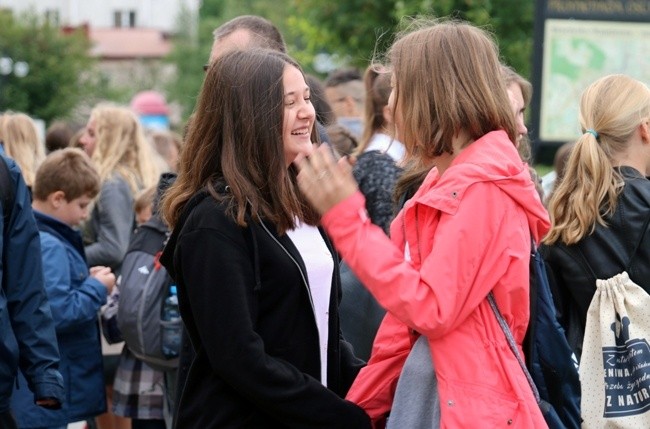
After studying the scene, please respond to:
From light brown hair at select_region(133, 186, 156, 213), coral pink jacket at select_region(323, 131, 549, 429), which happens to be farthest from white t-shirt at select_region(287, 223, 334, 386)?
light brown hair at select_region(133, 186, 156, 213)

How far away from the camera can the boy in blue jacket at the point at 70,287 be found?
5621mm

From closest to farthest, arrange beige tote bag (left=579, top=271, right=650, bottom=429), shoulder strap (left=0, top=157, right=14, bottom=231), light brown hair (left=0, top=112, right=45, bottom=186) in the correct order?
beige tote bag (left=579, top=271, right=650, bottom=429) → shoulder strap (left=0, top=157, right=14, bottom=231) → light brown hair (left=0, top=112, right=45, bottom=186)

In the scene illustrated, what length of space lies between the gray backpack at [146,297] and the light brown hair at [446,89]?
103 inches

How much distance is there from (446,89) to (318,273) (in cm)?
66

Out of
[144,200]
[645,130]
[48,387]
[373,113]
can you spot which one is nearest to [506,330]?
[645,130]

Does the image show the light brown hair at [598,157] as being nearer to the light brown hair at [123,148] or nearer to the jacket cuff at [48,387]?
the jacket cuff at [48,387]

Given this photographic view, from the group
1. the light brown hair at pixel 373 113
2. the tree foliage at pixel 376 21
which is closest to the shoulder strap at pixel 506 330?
the light brown hair at pixel 373 113

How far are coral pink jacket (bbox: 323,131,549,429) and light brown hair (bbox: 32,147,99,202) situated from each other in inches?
133

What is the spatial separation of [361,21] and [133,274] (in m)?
16.3

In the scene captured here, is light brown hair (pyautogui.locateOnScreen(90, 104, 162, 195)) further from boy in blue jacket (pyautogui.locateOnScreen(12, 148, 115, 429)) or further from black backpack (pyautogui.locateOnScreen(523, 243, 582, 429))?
black backpack (pyautogui.locateOnScreen(523, 243, 582, 429))

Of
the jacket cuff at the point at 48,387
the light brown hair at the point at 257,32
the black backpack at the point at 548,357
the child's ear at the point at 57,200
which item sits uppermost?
the light brown hair at the point at 257,32

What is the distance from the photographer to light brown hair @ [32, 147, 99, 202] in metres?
6.10

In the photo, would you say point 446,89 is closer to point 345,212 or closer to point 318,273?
point 345,212

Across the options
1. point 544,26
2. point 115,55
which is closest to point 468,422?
point 544,26
